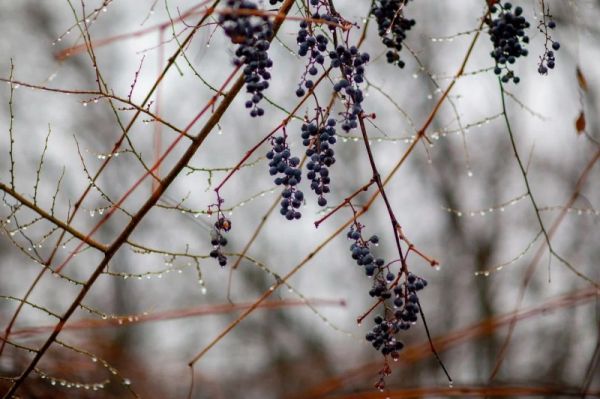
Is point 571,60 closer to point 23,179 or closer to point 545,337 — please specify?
point 545,337

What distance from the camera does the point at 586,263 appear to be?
773 centimetres

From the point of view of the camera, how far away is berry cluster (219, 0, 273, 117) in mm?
1355

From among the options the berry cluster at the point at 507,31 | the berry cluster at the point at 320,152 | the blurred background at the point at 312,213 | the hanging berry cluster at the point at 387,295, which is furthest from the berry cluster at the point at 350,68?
the blurred background at the point at 312,213

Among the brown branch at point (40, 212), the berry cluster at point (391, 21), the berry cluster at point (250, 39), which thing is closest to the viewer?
the berry cluster at point (250, 39)

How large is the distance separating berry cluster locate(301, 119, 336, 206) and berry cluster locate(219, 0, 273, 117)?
0.47 feet

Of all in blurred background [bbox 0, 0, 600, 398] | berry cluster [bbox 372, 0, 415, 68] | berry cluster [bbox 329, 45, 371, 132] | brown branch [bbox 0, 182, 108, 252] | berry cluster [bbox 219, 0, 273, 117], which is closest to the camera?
berry cluster [bbox 219, 0, 273, 117]

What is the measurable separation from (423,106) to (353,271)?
11.6 feet

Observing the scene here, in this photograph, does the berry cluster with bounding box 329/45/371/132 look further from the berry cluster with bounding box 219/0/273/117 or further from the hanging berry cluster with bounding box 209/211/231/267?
the hanging berry cluster with bounding box 209/211/231/267

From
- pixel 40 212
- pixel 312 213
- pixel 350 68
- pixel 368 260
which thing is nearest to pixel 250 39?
pixel 350 68

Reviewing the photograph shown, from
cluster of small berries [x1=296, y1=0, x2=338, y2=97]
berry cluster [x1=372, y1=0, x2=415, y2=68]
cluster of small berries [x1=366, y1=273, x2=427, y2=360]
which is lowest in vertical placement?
cluster of small berries [x1=366, y1=273, x2=427, y2=360]

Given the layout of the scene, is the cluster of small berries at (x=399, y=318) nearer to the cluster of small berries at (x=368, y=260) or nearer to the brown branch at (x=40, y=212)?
the cluster of small berries at (x=368, y=260)

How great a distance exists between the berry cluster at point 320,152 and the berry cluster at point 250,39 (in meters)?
0.14

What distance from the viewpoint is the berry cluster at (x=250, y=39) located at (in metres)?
1.36

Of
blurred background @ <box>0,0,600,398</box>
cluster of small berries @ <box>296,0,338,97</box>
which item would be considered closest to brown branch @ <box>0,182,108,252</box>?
cluster of small berries @ <box>296,0,338,97</box>
